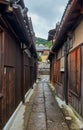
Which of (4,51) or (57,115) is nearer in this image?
(4,51)

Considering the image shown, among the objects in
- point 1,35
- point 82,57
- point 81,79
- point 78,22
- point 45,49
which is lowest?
point 81,79

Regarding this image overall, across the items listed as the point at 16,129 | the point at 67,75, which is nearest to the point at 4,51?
the point at 16,129

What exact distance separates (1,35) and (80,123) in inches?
135

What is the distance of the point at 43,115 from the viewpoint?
8.52m

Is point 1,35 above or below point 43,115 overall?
above

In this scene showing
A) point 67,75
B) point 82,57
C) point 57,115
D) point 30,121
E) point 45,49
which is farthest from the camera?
point 45,49

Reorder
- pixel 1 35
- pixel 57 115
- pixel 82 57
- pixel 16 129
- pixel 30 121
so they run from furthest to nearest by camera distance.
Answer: pixel 57 115
pixel 30 121
pixel 82 57
pixel 16 129
pixel 1 35

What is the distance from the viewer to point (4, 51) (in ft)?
19.6

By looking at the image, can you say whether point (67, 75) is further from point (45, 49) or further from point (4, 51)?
point (45, 49)

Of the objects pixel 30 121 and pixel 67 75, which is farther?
pixel 67 75

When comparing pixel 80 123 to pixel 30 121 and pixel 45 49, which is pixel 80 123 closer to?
pixel 30 121

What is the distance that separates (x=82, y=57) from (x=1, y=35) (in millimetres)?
2508

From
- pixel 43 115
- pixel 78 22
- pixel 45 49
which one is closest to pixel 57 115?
pixel 43 115

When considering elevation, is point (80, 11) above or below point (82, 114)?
above
